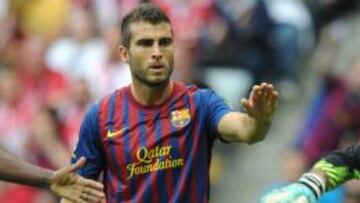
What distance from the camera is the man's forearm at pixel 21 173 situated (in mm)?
7695

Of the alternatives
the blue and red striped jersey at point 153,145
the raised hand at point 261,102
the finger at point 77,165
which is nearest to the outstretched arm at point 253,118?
the raised hand at point 261,102

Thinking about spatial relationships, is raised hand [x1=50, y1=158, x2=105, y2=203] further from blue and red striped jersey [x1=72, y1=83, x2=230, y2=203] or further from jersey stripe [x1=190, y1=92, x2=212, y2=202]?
jersey stripe [x1=190, y1=92, x2=212, y2=202]

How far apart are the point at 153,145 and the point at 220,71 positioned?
5.04 m

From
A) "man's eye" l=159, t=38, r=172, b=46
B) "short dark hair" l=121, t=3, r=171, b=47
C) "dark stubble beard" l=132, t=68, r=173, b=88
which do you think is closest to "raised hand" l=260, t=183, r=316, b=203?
"dark stubble beard" l=132, t=68, r=173, b=88

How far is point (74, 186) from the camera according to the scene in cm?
773

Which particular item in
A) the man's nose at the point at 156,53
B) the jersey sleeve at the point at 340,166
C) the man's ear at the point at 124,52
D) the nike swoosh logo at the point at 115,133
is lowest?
the jersey sleeve at the point at 340,166

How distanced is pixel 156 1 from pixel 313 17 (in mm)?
1542

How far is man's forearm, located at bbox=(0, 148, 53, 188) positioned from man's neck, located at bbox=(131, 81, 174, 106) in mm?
722

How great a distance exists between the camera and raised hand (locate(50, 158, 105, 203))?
25.1 feet

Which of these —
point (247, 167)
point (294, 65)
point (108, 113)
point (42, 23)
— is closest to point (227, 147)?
point (247, 167)

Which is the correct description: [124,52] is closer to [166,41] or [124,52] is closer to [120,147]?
[166,41]

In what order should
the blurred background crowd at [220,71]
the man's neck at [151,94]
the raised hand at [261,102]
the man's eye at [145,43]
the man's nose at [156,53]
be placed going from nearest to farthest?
the raised hand at [261,102]
the man's nose at [156,53]
the man's eye at [145,43]
the man's neck at [151,94]
the blurred background crowd at [220,71]

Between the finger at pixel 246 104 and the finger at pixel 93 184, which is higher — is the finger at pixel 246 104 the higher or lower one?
the higher one

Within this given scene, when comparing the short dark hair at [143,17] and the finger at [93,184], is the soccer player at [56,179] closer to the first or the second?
the finger at [93,184]
